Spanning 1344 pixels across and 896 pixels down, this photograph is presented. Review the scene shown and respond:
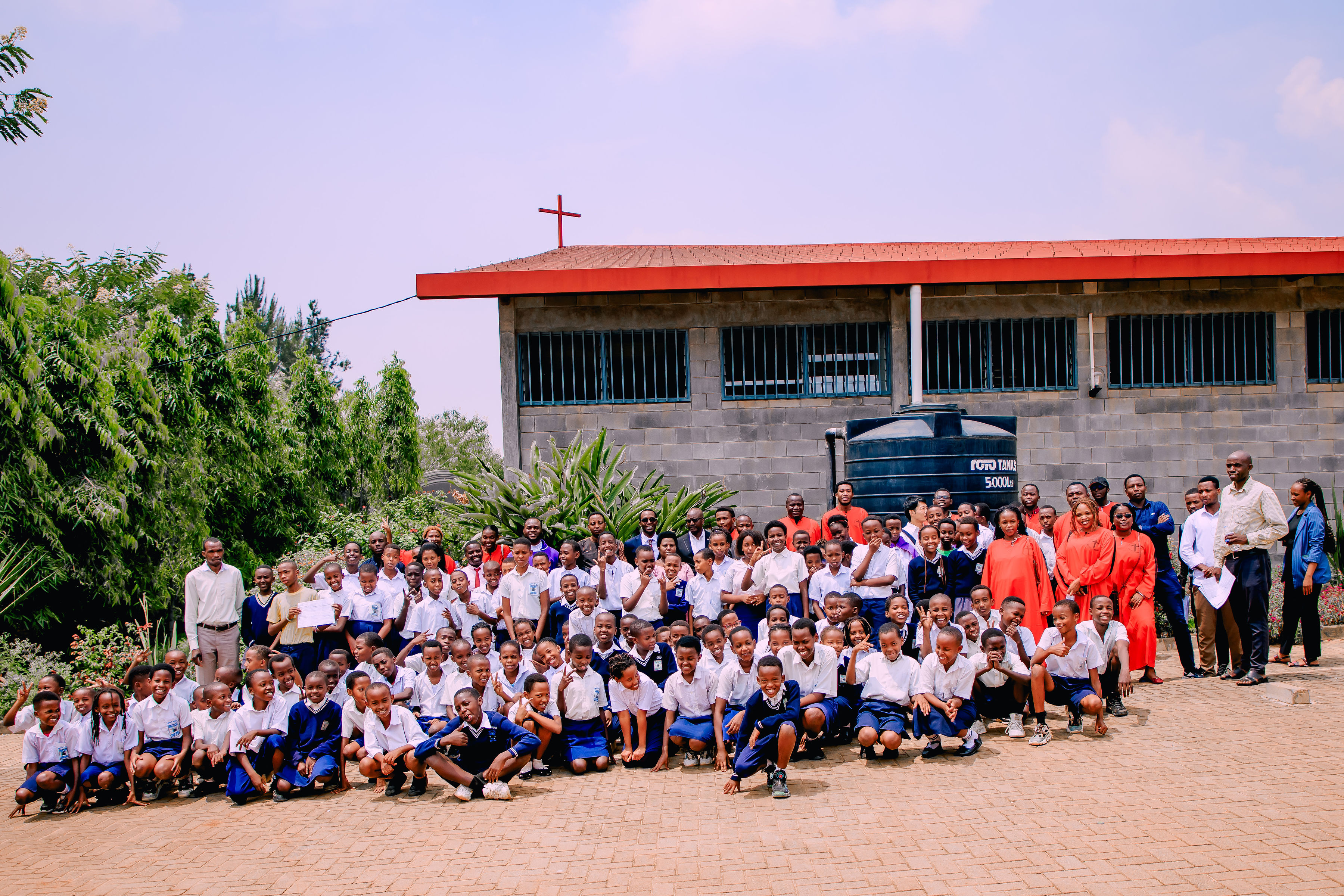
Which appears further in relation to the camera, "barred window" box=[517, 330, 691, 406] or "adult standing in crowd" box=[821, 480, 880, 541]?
"barred window" box=[517, 330, 691, 406]

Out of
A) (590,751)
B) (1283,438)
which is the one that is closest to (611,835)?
(590,751)

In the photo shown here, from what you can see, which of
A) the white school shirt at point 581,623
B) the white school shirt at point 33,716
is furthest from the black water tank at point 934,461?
the white school shirt at point 33,716

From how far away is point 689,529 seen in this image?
805 centimetres

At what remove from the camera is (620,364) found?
11523 mm

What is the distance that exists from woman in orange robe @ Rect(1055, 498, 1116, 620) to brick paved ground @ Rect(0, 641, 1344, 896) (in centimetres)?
111

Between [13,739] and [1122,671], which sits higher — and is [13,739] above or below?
below

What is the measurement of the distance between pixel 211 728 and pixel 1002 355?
30.5 feet

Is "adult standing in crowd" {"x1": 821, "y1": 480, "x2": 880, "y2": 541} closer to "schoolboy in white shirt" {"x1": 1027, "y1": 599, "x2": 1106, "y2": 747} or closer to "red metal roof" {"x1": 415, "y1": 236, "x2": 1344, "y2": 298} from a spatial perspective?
"schoolboy in white shirt" {"x1": 1027, "y1": 599, "x2": 1106, "y2": 747}

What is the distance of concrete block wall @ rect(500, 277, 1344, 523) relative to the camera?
11.5 m

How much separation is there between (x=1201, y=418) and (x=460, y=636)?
9317mm

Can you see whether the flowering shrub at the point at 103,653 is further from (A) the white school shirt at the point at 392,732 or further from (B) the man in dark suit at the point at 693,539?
(B) the man in dark suit at the point at 693,539

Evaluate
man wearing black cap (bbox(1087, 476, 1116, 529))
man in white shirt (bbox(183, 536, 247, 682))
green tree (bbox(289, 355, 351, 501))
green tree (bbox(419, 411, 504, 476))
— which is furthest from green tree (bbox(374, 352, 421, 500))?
man wearing black cap (bbox(1087, 476, 1116, 529))

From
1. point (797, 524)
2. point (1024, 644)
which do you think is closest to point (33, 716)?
point (797, 524)

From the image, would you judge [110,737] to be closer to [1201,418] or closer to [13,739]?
[13,739]
